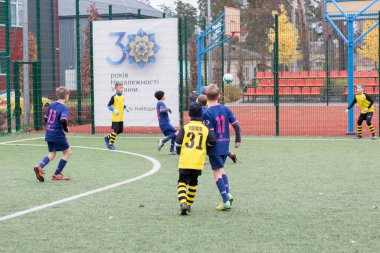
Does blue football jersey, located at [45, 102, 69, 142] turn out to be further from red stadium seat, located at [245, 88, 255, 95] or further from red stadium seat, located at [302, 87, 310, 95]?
red stadium seat, located at [302, 87, 310, 95]

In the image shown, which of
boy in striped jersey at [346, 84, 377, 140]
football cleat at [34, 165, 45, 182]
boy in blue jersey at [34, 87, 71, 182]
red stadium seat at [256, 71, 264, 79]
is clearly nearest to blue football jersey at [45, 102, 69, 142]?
boy in blue jersey at [34, 87, 71, 182]

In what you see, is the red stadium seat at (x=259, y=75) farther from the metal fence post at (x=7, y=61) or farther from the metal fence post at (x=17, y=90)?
the metal fence post at (x=7, y=61)

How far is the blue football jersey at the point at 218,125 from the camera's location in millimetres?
8594

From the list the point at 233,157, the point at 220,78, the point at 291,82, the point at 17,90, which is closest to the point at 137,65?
the point at 17,90

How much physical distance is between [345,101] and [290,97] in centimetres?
530

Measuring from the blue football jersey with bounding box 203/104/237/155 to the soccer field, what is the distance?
73cm

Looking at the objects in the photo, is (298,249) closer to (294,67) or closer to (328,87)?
(328,87)

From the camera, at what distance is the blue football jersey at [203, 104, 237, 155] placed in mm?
8594

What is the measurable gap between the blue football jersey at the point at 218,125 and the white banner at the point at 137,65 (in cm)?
1126

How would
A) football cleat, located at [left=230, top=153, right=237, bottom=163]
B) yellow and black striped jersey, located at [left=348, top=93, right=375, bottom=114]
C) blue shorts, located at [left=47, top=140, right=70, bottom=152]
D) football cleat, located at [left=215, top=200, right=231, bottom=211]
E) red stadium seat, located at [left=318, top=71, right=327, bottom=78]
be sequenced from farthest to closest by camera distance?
red stadium seat, located at [left=318, top=71, right=327, bottom=78], yellow and black striped jersey, located at [left=348, top=93, right=375, bottom=114], football cleat, located at [left=230, top=153, right=237, bottom=163], blue shorts, located at [left=47, top=140, right=70, bottom=152], football cleat, located at [left=215, top=200, right=231, bottom=211]

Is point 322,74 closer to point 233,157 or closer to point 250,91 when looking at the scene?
point 250,91

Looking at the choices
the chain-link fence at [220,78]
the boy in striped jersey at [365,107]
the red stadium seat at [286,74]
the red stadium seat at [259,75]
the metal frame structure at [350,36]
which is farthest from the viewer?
the red stadium seat at [286,74]

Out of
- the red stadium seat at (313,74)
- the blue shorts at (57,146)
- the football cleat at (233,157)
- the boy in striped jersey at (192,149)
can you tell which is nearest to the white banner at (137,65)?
the football cleat at (233,157)

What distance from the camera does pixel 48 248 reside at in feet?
21.4
